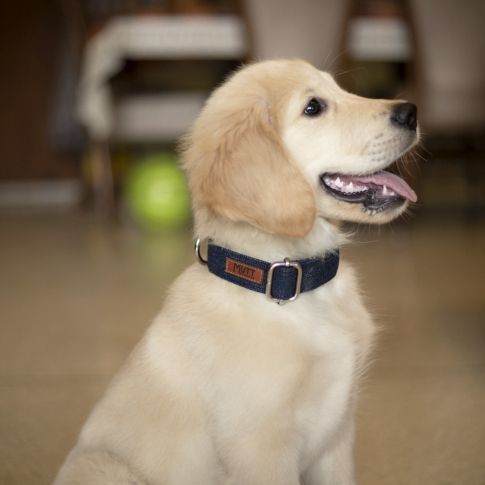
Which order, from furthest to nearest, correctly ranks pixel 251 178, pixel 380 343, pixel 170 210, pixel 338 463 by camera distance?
pixel 170 210 → pixel 380 343 → pixel 338 463 → pixel 251 178

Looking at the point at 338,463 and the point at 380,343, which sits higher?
the point at 338,463

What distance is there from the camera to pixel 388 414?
1.96m

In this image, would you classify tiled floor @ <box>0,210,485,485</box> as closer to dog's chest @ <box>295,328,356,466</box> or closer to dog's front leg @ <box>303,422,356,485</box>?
dog's front leg @ <box>303,422,356,485</box>

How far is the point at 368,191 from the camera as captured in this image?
4.84 ft

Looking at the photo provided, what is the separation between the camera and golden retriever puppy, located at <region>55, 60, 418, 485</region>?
1275mm

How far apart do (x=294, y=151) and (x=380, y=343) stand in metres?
1.16

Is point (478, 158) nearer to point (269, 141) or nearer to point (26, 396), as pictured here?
point (26, 396)

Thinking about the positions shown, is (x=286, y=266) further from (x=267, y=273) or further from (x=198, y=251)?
(x=198, y=251)

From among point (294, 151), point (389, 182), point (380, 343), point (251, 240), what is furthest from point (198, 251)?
point (380, 343)

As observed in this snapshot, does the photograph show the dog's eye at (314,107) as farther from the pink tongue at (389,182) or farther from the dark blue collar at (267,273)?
the dark blue collar at (267,273)

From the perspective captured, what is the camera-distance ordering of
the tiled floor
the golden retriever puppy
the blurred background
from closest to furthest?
the golden retriever puppy, the tiled floor, the blurred background

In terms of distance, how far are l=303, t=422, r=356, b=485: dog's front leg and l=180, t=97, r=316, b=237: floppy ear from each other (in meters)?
0.38

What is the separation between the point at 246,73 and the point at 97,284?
6.68 ft

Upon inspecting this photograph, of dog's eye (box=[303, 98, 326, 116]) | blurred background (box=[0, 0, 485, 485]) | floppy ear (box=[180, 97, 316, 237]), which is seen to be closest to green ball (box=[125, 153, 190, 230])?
blurred background (box=[0, 0, 485, 485])
